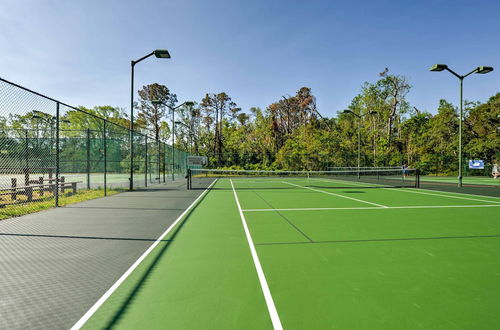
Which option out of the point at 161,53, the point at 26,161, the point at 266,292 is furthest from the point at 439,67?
the point at 26,161

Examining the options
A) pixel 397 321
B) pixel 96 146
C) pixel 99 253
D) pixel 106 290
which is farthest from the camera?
pixel 96 146

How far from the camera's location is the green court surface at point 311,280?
2670 millimetres

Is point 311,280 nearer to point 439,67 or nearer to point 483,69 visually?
point 439,67

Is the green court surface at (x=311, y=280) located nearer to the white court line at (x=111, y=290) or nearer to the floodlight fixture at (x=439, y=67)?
the white court line at (x=111, y=290)

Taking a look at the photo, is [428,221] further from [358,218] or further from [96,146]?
[96,146]

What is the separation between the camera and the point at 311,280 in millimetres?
3547

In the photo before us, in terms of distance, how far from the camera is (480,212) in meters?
8.65

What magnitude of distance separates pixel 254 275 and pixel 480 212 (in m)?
8.62

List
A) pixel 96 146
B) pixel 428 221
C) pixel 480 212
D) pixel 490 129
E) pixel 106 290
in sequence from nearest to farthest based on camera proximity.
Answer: pixel 106 290, pixel 428 221, pixel 480 212, pixel 96 146, pixel 490 129

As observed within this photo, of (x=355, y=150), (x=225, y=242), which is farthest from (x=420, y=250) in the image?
(x=355, y=150)

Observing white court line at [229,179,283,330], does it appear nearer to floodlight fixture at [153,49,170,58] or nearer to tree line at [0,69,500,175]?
floodlight fixture at [153,49,170,58]

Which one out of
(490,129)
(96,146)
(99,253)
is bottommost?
(99,253)

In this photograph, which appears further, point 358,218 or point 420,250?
point 358,218

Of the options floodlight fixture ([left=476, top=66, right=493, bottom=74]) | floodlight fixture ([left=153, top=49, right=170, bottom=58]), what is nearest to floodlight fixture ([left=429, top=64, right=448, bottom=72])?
floodlight fixture ([left=476, top=66, right=493, bottom=74])
